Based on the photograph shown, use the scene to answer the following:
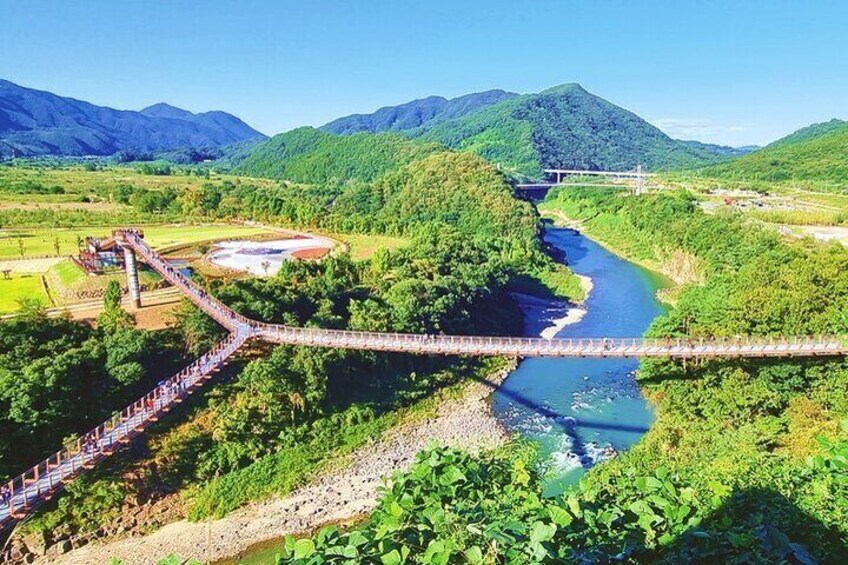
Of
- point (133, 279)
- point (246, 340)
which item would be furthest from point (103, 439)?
point (133, 279)

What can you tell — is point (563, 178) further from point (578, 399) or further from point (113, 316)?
point (113, 316)

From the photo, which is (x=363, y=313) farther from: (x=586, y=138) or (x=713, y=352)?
(x=586, y=138)

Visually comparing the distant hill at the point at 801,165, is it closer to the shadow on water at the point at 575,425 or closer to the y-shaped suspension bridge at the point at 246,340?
the shadow on water at the point at 575,425

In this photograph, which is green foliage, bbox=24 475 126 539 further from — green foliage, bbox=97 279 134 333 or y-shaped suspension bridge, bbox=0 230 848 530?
green foliage, bbox=97 279 134 333

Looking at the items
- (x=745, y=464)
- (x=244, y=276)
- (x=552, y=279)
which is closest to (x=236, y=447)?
(x=244, y=276)

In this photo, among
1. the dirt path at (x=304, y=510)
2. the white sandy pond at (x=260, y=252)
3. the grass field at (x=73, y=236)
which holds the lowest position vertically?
the dirt path at (x=304, y=510)

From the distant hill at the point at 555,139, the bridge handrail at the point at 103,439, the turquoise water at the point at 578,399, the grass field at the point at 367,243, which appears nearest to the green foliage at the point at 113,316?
the bridge handrail at the point at 103,439
